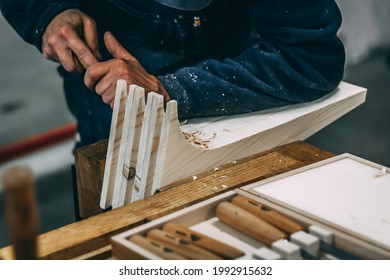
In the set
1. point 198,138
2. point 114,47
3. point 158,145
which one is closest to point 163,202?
point 158,145

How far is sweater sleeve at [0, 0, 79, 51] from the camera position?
1.66 meters

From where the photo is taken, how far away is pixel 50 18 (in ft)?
5.41

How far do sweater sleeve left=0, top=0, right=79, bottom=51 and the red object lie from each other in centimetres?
88

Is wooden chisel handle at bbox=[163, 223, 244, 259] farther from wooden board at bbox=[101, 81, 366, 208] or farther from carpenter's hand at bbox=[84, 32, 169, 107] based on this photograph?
carpenter's hand at bbox=[84, 32, 169, 107]

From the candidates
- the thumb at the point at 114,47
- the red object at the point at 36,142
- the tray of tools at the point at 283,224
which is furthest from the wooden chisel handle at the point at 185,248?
the red object at the point at 36,142

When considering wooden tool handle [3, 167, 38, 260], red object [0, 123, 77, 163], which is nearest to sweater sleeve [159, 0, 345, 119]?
wooden tool handle [3, 167, 38, 260]

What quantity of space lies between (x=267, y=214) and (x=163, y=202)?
0.19 metres

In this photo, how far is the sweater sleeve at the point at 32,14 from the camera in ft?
5.43

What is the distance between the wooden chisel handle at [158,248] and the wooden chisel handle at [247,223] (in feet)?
0.41

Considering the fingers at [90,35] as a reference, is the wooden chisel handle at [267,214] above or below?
below

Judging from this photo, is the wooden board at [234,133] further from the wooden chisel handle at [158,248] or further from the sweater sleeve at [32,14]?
the sweater sleeve at [32,14]

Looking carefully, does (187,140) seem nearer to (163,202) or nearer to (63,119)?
(163,202)
